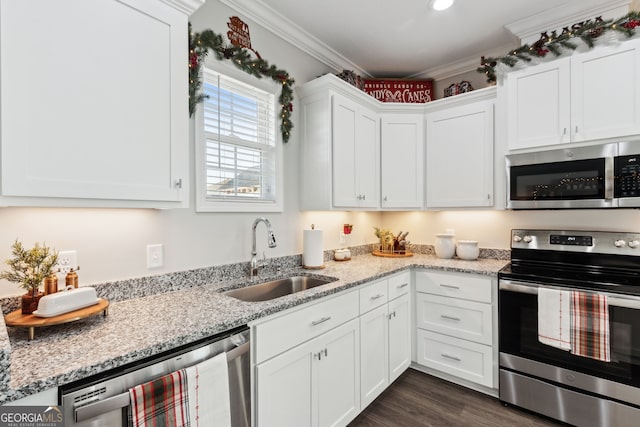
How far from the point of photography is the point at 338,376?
6.00 feet

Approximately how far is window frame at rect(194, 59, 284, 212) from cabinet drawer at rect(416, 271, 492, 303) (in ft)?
4.46

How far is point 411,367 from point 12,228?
9.39 feet

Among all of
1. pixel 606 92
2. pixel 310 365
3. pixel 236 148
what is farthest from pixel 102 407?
pixel 606 92

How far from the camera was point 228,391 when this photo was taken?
1.20 meters

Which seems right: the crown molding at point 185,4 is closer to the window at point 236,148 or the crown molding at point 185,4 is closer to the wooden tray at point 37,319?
the window at point 236,148

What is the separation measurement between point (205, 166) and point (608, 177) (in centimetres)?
264

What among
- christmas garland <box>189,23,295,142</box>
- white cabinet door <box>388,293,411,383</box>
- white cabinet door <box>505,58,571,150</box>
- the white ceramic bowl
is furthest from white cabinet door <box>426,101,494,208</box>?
the white ceramic bowl

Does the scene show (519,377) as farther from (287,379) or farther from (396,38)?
(396,38)

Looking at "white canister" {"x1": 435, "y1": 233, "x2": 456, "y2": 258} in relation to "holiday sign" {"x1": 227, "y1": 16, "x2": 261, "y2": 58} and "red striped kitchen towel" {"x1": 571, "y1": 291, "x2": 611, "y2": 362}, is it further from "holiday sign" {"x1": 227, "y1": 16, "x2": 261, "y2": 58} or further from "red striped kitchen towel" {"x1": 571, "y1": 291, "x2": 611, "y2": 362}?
"holiday sign" {"x1": 227, "y1": 16, "x2": 261, "y2": 58}

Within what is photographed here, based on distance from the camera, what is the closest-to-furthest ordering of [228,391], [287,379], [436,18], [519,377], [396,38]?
[228,391], [287,379], [519,377], [436,18], [396,38]

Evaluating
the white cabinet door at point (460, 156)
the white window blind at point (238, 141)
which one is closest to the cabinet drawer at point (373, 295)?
the white window blind at point (238, 141)

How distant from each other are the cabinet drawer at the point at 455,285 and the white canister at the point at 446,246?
425 mm

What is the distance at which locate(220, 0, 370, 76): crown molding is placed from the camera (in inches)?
83.3

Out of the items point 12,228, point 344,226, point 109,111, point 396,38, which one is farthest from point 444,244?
point 12,228
